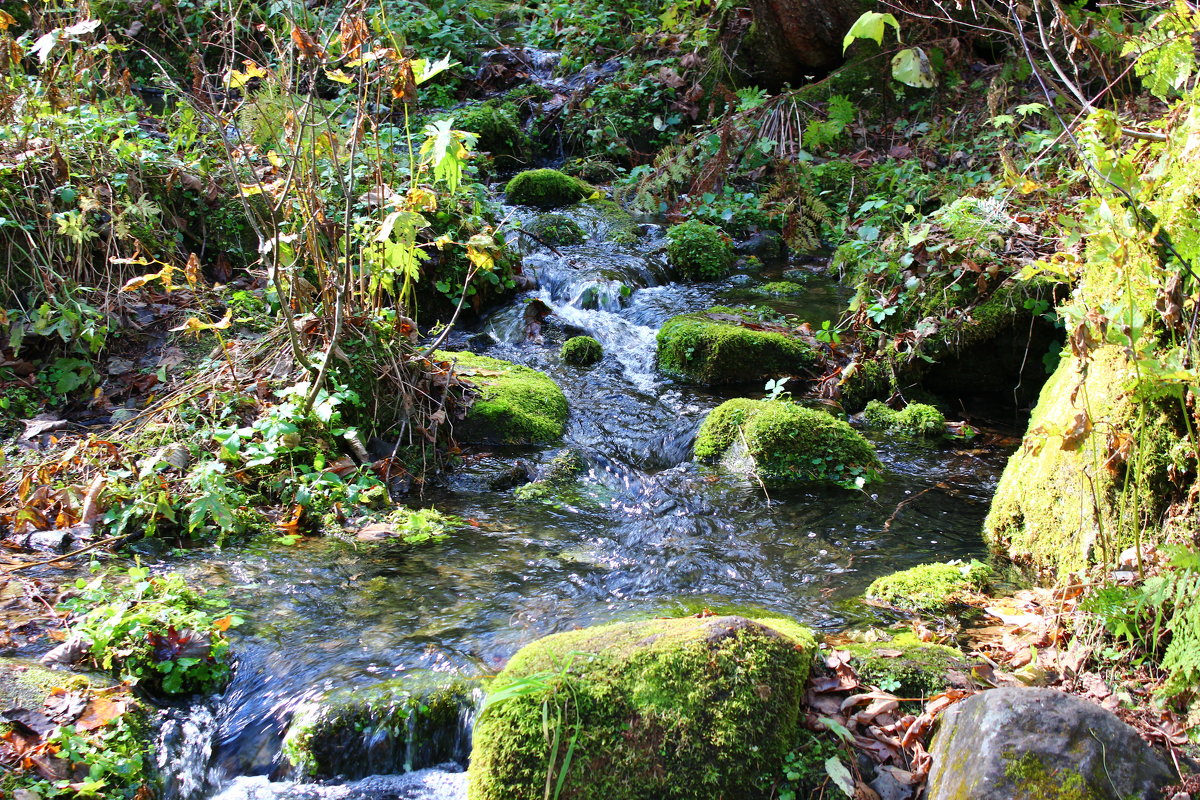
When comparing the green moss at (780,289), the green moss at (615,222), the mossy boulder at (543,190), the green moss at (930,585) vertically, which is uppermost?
the mossy boulder at (543,190)

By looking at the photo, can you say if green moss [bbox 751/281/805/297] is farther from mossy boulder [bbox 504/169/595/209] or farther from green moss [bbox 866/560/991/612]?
green moss [bbox 866/560/991/612]

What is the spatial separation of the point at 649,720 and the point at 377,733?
42.0 inches

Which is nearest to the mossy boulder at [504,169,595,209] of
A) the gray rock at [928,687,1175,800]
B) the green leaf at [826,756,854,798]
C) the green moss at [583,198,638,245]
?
the green moss at [583,198,638,245]

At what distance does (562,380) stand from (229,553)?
3.42 m

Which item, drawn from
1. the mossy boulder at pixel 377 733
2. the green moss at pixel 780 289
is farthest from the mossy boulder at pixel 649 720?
the green moss at pixel 780 289

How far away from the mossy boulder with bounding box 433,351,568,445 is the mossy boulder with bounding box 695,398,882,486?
1139 millimetres

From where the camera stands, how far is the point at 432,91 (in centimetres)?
A: 1338

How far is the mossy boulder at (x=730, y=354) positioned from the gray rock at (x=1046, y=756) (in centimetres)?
466

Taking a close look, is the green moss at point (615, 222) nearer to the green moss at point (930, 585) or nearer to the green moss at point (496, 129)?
the green moss at point (496, 129)

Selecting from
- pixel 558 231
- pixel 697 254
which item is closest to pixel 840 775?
pixel 697 254

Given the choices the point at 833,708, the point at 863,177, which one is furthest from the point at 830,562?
the point at 863,177

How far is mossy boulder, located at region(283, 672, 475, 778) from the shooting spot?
2945mm

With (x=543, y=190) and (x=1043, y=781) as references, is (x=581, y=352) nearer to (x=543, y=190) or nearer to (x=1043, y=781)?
(x=543, y=190)

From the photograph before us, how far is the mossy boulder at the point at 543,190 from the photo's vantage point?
10797mm
